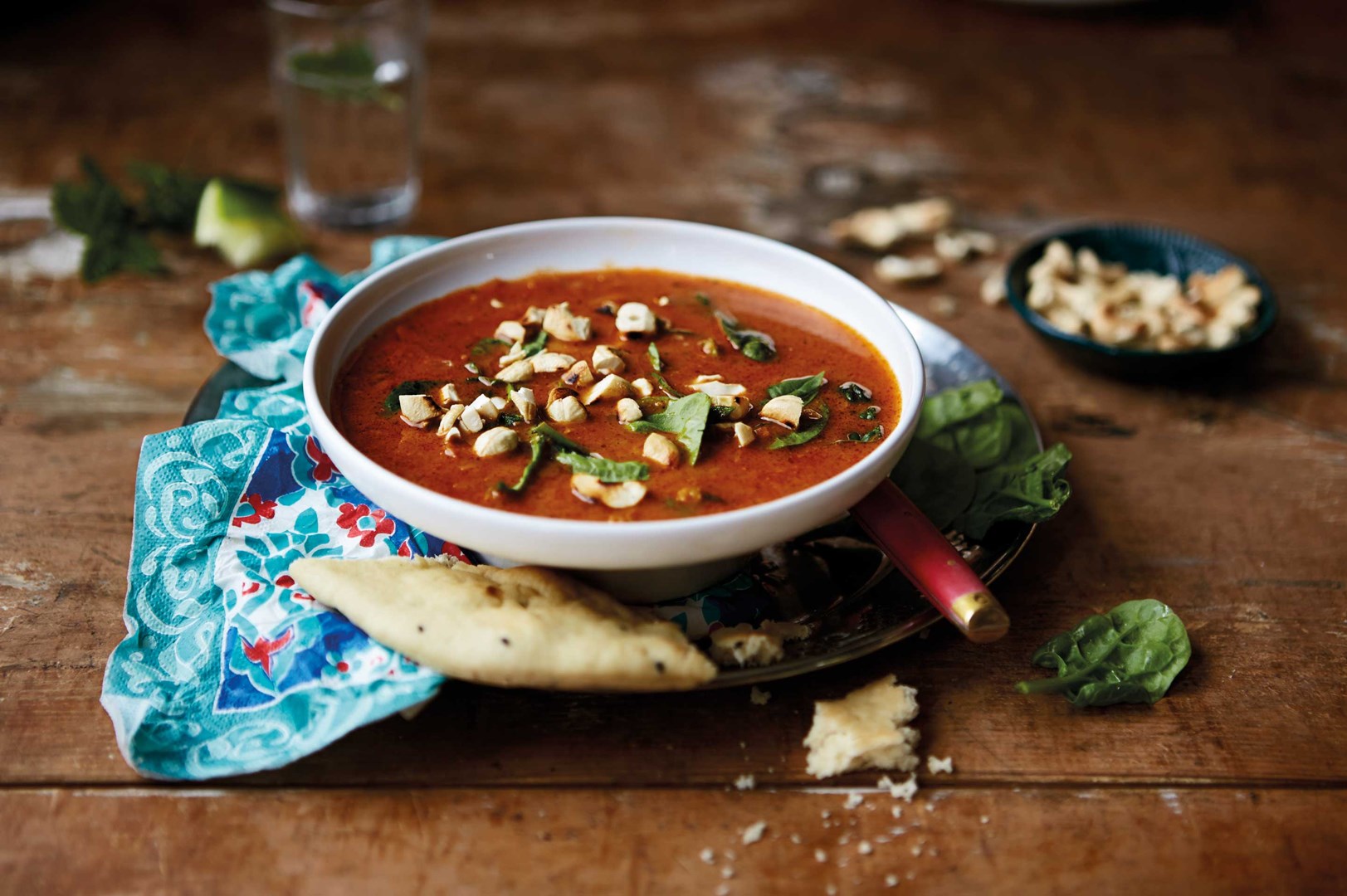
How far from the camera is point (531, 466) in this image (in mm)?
1821

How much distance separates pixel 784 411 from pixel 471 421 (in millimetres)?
529

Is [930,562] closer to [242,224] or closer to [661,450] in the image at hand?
[661,450]

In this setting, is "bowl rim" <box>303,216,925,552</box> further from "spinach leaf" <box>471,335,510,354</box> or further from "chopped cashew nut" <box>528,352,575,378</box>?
"chopped cashew nut" <box>528,352,575,378</box>

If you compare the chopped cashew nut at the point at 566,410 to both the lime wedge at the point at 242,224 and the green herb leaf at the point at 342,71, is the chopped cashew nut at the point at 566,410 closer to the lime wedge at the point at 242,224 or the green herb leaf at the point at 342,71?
the lime wedge at the point at 242,224

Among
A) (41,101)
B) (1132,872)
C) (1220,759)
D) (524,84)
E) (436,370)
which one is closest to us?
(1132,872)

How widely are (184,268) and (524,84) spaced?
1.82 m

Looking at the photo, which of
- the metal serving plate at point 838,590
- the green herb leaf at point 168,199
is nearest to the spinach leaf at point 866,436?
the metal serving plate at point 838,590

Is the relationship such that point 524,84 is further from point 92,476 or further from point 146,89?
point 92,476

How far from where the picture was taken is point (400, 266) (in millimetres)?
2268

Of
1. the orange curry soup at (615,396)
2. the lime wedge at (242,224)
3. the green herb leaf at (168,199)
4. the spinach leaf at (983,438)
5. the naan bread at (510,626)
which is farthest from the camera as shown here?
the green herb leaf at (168,199)

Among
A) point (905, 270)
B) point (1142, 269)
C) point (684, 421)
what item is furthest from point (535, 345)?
point (1142, 269)

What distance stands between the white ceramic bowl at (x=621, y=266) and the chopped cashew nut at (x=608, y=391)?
329 mm

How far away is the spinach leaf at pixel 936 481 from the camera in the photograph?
6.90ft

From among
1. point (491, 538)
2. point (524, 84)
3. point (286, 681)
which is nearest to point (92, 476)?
point (286, 681)
